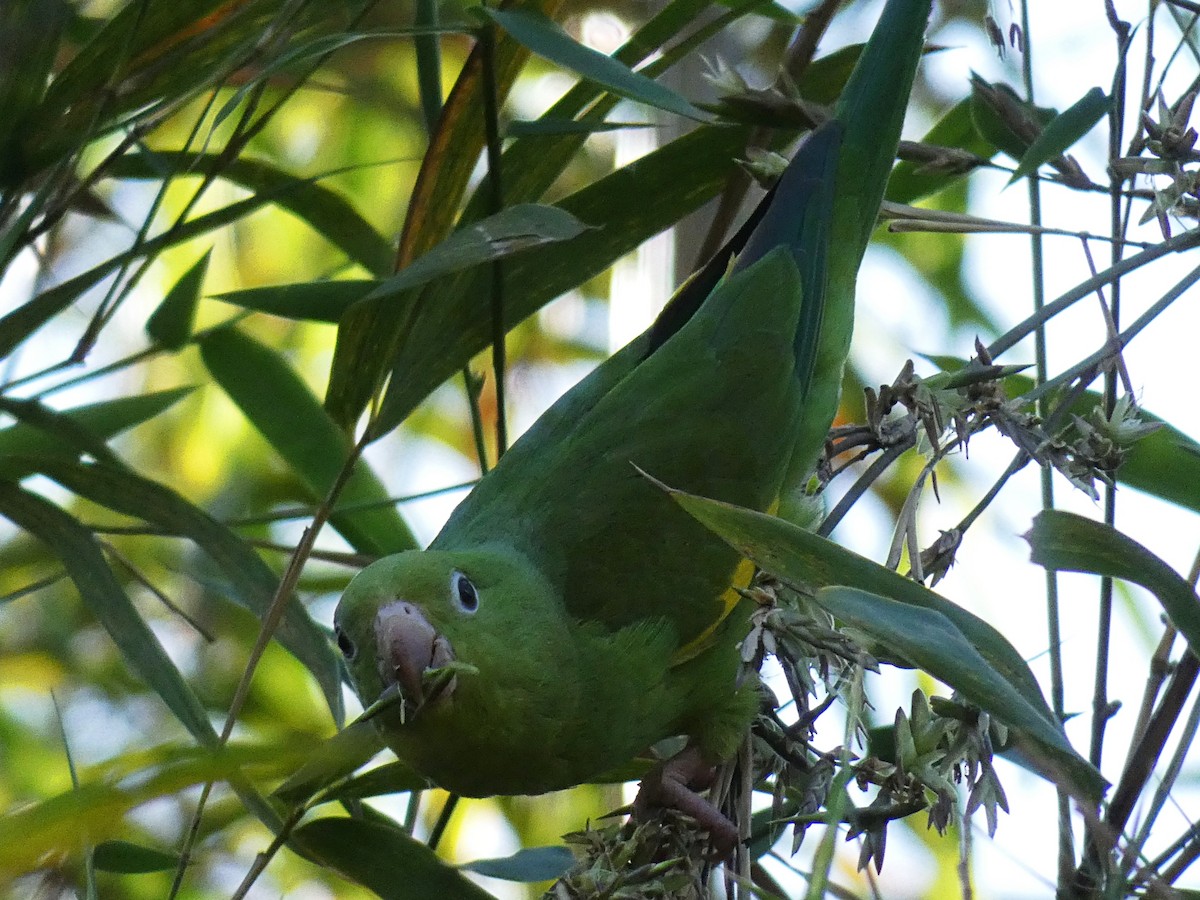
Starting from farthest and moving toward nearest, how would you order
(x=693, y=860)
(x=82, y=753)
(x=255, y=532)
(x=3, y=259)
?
(x=255, y=532), (x=82, y=753), (x=3, y=259), (x=693, y=860)

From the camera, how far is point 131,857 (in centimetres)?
157

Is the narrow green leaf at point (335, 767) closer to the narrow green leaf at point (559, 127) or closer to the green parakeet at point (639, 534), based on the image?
the green parakeet at point (639, 534)

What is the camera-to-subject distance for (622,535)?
6.18ft

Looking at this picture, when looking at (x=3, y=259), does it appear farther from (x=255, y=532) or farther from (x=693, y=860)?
(x=255, y=532)

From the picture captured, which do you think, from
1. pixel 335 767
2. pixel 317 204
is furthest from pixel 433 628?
pixel 317 204

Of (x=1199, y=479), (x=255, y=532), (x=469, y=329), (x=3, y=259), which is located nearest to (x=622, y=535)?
(x=469, y=329)

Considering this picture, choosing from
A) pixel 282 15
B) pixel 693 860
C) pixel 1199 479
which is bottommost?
pixel 693 860

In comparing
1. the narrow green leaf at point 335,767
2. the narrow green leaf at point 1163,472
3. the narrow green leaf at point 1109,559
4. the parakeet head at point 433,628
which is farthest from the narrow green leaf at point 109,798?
the narrow green leaf at point 1163,472

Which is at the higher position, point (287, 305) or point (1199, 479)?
point (287, 305)

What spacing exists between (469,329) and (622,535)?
0.37 meters

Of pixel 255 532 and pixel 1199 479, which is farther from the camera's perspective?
pixel 255 532

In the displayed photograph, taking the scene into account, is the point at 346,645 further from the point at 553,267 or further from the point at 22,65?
the point at 22,65

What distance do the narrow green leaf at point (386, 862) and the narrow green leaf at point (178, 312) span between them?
2.87ft

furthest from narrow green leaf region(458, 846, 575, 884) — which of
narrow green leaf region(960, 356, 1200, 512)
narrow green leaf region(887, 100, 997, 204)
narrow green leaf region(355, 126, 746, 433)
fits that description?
narrow green leaf region(887, 100, 997, 204)
